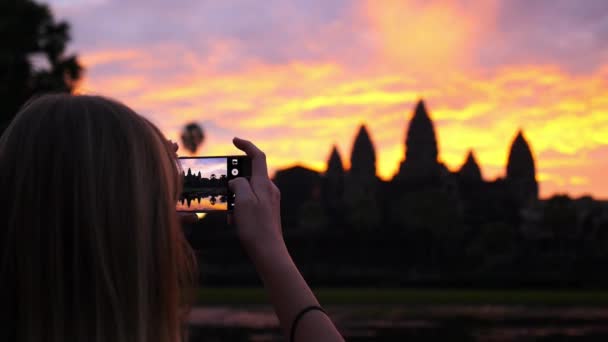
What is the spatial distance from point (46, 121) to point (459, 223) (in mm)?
84844

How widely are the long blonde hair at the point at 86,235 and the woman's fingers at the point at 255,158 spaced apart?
224 mm

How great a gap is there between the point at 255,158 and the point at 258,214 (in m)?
0.21

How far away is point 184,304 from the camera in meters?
1.63

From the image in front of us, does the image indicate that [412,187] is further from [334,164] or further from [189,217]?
[189,217]

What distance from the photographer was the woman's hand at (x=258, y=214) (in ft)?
5.31

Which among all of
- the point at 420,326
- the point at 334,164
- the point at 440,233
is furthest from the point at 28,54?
the point at 334,164

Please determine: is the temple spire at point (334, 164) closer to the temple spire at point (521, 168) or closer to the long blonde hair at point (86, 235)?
the temple spire at point (521, 168)

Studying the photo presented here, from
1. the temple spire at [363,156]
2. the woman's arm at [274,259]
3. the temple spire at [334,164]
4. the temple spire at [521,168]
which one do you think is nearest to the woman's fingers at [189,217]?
the woman's arm at [274,259]

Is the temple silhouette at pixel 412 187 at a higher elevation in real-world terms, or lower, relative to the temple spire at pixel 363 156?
lower

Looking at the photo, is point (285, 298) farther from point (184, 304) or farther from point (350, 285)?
point (350, 285)

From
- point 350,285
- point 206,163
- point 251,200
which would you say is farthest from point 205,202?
point 350,285

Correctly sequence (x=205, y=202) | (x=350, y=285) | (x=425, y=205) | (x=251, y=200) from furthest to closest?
1. (x=425, y=205)
2. (x=350, y=285)
3. (x=205, y=202)
4. (x=251, y=200)

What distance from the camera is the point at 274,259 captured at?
1.59 m

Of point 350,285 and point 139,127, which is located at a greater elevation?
point 139,127
